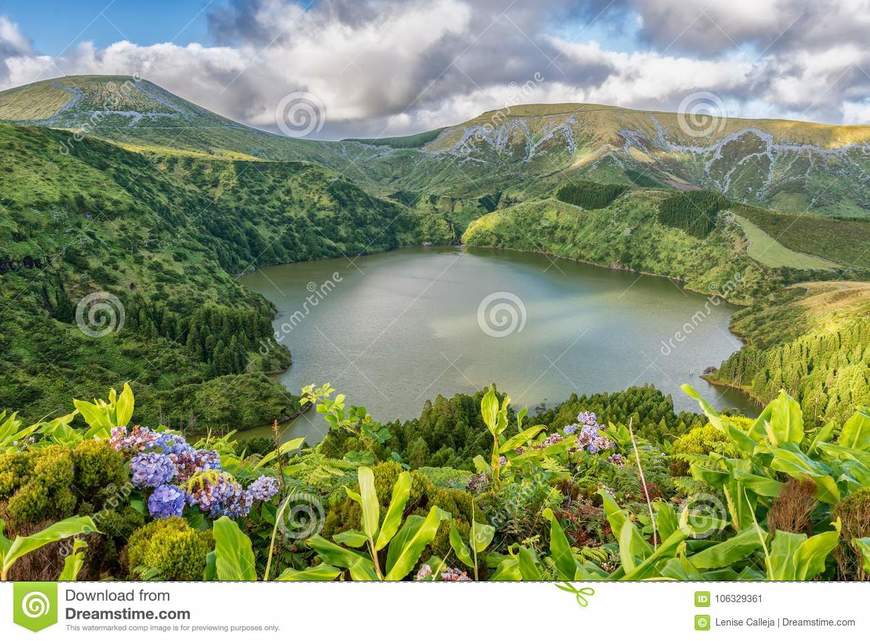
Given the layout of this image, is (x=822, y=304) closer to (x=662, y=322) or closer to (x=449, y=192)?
(x=662, y=322)

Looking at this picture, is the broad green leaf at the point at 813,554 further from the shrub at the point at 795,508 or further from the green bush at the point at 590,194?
the green bush at the point at 590,194

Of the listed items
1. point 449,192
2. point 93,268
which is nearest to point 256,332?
point 93,268

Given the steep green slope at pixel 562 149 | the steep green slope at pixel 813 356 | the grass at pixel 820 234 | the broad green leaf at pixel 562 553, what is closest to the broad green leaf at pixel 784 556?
the broad green leaf at pixel 562 553

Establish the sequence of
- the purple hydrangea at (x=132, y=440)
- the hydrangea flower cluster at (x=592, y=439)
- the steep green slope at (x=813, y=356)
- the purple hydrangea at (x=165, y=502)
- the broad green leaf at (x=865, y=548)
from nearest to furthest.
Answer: the broad green leaf at (x=865, y=548)
the purple hydrangea at (x=165, y=502)
the purple hydrangea at (x=132, y=440)
the hydrangea flower cluster at (x=592, y=439)
the steep green slope at (x=813, y=356)

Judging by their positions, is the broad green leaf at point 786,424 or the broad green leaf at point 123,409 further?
the broad green leaf at point 123,409

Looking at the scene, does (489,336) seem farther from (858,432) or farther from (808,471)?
(808,471)

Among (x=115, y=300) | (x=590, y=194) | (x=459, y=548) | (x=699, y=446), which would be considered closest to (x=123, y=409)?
(x=459, y=548)

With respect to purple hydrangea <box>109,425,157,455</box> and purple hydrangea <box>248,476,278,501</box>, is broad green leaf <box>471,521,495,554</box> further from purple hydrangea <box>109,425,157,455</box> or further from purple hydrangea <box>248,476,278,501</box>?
purple hydrangea <box>109,425,157,455</box>

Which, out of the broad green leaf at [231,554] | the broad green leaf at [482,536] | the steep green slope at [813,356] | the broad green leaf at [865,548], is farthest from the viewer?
the steep green slope at [813,356]
